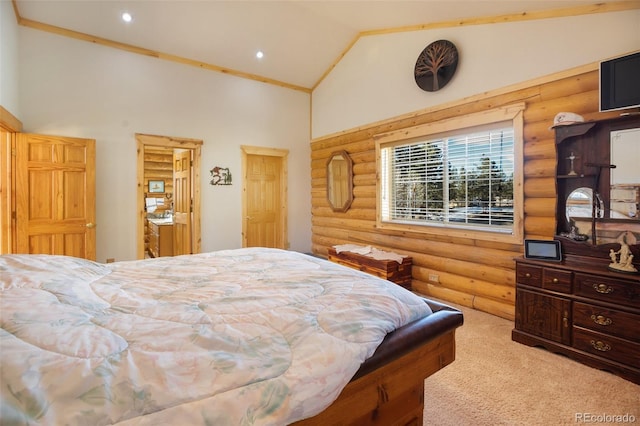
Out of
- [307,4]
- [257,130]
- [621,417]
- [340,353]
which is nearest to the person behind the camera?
[340,353]

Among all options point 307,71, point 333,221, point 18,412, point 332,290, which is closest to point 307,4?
point 307,71

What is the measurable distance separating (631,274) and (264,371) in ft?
8.61

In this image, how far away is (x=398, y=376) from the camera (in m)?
1.24

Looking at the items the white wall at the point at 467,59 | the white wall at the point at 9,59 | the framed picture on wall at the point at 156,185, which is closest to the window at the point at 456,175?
the white wall at the point at 467,59

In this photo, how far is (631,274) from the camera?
2115mm

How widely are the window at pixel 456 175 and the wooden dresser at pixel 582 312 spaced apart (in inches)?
27.7

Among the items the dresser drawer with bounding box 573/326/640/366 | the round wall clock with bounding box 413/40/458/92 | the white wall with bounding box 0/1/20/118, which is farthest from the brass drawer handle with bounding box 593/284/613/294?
the white wall with bounding box 0/1/20/118

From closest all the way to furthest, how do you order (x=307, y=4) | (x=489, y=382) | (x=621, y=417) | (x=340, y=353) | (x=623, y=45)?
(x=340, y=353) < (x=621, y=417) < (x=489, y=382) < (x=623, y=45) < (x=307, y=4)

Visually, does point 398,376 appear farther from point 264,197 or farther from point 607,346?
point 264,197

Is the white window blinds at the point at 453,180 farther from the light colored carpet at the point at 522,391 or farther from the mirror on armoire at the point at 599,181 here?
the light colored carpet at the point at 522,391

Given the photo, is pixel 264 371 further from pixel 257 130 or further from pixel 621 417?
pixel 257 130

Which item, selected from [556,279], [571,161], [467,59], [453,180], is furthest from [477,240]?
[467,59]

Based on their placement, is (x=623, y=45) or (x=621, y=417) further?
(x=623, y=45)

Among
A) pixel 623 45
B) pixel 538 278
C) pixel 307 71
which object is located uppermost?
pixel 307 71
